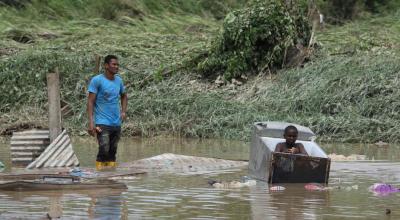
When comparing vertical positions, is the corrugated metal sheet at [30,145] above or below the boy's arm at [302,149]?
below

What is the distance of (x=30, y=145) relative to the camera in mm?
12594

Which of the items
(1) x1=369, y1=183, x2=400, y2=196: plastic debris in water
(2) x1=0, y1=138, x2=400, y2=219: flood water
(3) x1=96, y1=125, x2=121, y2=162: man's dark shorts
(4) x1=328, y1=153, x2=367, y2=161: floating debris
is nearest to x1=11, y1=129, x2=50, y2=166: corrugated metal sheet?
(3) x1=96, y1=125, x2=121, y2=162: man's dark shorts

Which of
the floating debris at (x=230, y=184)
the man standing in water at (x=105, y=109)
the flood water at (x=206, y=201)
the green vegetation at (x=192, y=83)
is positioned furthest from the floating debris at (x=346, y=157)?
the man standing in water at (x=105, y=109)

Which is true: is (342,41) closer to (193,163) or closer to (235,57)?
(235,57)

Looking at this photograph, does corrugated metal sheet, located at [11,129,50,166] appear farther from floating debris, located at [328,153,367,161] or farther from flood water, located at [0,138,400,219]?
floating debris, located at [328,153,367,161]

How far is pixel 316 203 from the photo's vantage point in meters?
8.88

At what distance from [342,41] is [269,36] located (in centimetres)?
242

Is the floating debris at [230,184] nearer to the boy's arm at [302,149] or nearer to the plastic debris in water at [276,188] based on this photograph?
the plastic debris in water at [276,188]

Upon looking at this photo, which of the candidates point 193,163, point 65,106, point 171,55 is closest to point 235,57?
point 171,55

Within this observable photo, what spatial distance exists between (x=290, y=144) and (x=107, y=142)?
90.6 inches

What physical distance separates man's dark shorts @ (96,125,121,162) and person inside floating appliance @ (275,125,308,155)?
2.13m

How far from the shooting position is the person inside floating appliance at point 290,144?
1058cm

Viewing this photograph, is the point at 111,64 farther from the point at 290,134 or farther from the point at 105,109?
the point at 290,134

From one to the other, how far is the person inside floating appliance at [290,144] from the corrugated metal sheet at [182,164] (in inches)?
60.8
